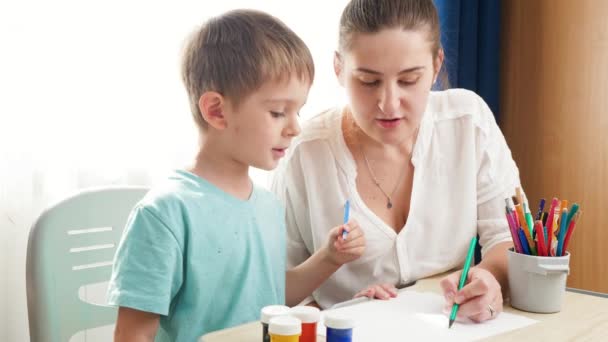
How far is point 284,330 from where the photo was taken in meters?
0.69

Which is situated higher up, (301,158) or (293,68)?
(293,68)

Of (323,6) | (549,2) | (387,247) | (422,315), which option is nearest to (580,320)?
(422,315)

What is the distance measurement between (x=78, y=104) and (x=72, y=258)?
0.65 metres

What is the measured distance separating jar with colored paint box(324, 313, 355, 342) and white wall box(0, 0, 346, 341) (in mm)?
913

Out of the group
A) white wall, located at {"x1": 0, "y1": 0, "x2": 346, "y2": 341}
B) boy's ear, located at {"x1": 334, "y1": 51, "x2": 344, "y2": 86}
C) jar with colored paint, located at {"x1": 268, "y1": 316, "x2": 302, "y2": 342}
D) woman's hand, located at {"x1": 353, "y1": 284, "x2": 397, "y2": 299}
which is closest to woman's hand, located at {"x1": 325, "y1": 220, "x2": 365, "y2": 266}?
woman's hand, located at {"x1": 353, "y1": 284, "x2": 397, "y2": 299}

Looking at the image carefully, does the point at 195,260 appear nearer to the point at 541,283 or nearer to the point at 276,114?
the point at 276,114

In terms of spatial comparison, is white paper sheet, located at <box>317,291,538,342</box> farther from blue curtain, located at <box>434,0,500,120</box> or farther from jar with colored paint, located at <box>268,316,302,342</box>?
blue curtain, located at <box>434,0,500,120</box>

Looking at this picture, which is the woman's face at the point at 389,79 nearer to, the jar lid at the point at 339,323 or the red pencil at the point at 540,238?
the red pencil at the point at 540,238

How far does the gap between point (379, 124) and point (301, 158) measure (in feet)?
0.67

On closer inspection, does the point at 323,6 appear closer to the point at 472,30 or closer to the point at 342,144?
the point at 472,30

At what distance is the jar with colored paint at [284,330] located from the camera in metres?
0.69

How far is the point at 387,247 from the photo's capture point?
52.7 inches

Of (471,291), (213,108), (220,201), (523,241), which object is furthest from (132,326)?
(523,241)

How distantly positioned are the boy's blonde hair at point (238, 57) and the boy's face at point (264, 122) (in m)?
0.01
